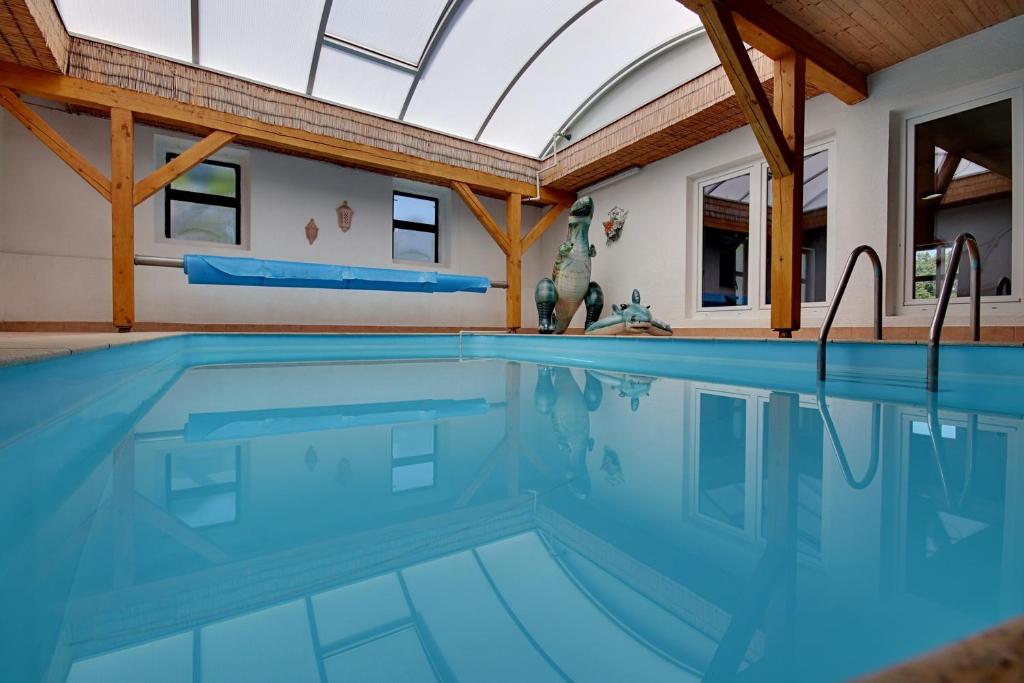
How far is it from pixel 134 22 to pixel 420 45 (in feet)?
8.62

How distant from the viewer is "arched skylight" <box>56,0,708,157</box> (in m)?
4.87

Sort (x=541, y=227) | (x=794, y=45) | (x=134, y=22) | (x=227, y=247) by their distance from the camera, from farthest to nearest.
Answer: (x=541, y=227)
(x=227, y=247)
(x=134, y=22)
(x=794, y=45)

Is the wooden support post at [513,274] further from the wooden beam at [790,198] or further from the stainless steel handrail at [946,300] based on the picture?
the stainless steel handrail at [946,300]

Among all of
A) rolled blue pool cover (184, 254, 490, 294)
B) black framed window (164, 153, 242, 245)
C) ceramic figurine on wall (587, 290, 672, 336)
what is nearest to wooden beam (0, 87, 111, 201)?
rolled blue pool cover (184, 254, 490, 294)

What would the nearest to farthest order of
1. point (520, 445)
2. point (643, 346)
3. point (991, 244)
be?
point (520, 445), point (991, 244), point (643, 346)

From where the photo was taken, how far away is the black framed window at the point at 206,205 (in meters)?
6.32

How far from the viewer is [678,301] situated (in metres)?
6.04

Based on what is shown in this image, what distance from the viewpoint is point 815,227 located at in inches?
190

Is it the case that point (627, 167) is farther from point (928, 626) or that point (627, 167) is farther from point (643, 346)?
point (928, 626)

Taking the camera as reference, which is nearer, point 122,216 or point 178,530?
point 178,530

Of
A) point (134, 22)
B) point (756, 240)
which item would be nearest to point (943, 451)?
point (756, 240)

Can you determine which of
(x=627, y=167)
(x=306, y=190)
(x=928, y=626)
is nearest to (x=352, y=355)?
(x=306, y=190)

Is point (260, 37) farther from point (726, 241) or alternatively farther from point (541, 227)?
point (726, 241)

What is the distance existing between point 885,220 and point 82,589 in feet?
16.8
